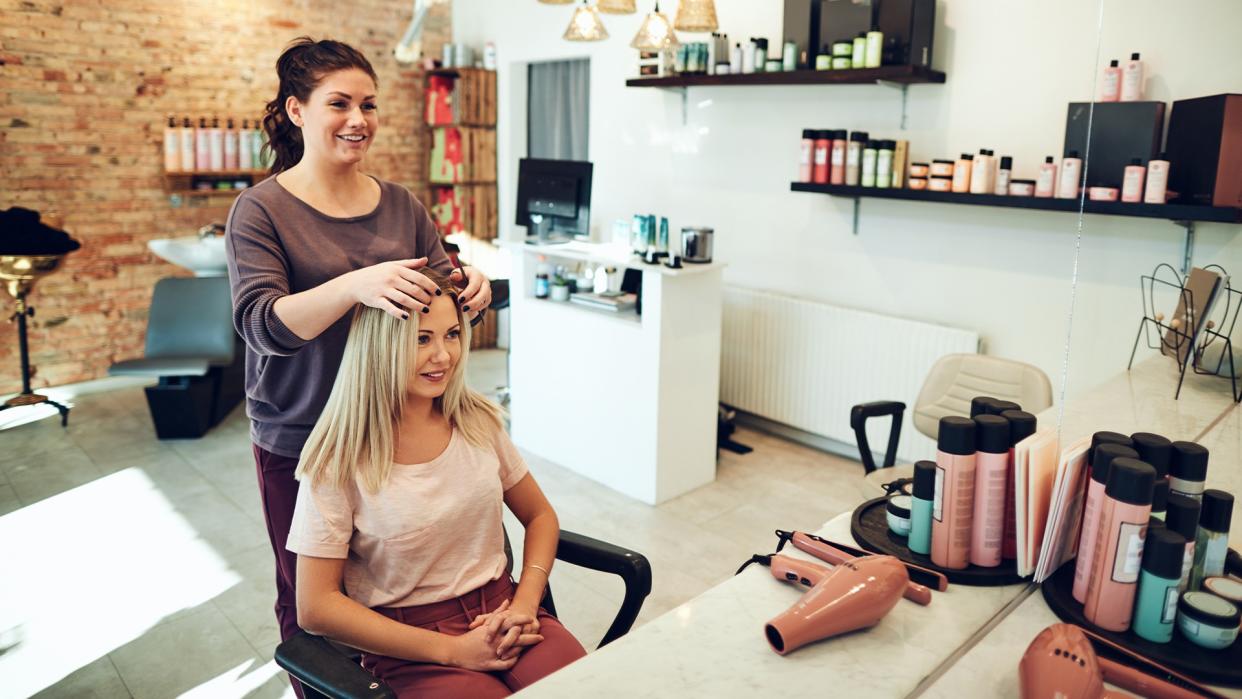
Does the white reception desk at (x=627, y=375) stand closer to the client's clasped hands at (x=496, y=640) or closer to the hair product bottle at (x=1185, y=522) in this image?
the client's clasped hands at (x=496, y=640)

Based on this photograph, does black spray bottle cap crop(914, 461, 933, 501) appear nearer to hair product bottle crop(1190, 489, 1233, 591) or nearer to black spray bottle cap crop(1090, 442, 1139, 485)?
black spray bottle cap crop(1090, 442, 1139, 485)

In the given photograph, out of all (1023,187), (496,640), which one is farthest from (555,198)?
(496,640)

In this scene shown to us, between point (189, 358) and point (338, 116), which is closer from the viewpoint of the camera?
point (338, 116)

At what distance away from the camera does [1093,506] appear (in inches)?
52.1

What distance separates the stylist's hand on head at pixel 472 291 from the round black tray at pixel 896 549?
0.83 metres

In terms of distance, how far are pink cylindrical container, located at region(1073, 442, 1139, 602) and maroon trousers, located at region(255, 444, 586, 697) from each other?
851 millimetres

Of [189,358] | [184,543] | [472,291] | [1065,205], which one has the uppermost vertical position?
[1065,205]

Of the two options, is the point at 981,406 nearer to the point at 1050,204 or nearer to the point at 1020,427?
the point at 1020,427

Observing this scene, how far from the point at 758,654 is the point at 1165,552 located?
23.4 inches

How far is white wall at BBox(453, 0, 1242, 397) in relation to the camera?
3109 mm

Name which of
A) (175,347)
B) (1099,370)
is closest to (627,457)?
(1099,370)

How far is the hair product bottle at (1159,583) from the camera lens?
1.23 m

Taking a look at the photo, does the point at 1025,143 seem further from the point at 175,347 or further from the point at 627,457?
the point at 175,347

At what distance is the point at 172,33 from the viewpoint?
5.23 meters
